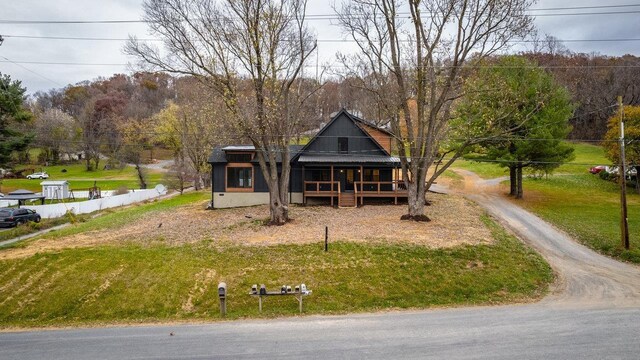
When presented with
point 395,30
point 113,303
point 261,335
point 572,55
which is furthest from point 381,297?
point 572,55

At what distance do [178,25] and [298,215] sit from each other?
1272 cm

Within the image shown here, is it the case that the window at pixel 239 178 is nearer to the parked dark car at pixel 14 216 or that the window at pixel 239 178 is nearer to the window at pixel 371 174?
the window at pixel 371 174

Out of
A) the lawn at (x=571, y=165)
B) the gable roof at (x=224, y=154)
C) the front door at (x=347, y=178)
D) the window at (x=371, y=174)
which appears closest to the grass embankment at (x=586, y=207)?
the lawn at (x=571, y=165)

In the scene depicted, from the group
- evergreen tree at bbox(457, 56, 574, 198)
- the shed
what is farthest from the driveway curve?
the shed

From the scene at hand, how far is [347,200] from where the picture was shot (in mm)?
26922

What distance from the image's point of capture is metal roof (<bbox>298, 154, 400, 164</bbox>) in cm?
2655

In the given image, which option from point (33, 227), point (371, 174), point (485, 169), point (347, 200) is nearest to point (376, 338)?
point (347, 200)

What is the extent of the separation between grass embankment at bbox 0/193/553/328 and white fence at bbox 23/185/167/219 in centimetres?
1513

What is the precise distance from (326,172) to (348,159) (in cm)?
227

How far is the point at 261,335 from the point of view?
388 inches

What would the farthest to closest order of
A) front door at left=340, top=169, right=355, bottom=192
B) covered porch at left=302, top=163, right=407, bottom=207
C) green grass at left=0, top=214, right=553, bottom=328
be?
front door at left=340, top=169, right=355, bottom=192
covered porch at left=302, top=163, right=407, bottom=207
green grass at left=0, top=214, right=553, bottom=328

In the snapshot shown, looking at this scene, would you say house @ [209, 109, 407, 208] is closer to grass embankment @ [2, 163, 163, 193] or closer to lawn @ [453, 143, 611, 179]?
lawn @ [453, 143, 611, 179]

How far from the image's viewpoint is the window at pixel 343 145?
91.5 ft

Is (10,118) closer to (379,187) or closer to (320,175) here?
(320,175)
